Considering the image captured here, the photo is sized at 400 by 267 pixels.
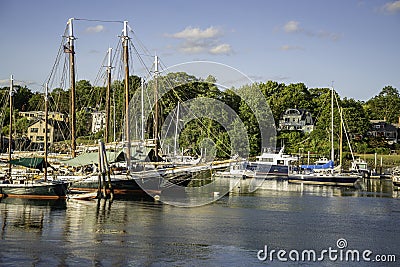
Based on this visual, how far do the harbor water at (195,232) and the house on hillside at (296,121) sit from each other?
5903cm

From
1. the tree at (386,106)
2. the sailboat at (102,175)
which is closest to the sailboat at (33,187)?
the sailboat at (102,175)

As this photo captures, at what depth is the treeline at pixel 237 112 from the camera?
243 feet

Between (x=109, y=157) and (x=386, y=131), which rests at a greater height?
(x=386, y=131)

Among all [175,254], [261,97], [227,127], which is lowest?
[175,254]

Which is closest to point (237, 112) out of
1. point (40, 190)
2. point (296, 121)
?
point (296, 121)

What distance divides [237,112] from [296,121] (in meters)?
25.5

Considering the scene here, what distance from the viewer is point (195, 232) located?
31172mm

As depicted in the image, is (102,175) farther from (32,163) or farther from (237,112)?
(237,112)

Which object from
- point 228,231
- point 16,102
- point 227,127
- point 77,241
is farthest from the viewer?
point 16,102

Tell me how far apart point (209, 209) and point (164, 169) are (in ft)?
33.5

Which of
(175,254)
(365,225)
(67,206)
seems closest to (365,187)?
(365,225)

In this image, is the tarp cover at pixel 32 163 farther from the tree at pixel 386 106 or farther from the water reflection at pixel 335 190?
the tree at pixel 386 106

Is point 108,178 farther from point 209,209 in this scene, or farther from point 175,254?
point 175,254

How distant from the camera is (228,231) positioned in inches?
1251
